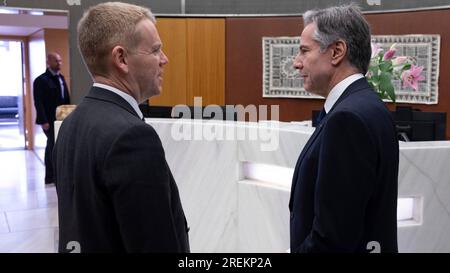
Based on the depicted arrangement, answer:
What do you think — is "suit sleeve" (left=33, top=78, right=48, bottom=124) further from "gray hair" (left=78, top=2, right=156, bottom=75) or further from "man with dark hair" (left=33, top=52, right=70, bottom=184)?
"gray hair" (left=78, top=2, right=156, bottom=75)

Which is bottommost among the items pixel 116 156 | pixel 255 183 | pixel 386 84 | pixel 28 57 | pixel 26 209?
pixel 26 209

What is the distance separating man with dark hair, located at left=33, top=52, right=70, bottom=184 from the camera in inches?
283

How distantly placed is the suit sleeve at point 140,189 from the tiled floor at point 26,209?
3.39m

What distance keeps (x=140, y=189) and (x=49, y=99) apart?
6.58 meters

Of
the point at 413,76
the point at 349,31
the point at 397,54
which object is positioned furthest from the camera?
the point at 397,54

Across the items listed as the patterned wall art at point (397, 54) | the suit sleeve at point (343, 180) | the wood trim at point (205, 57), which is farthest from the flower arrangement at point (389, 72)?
the wood trim at point (205, 57)

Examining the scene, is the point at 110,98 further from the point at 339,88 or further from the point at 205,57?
the point at 205,57

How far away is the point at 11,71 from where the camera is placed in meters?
11.7

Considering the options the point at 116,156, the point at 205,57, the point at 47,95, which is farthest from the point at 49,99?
the point at 116,156

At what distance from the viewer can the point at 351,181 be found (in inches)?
54.7

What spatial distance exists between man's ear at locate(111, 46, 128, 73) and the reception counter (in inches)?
72.8

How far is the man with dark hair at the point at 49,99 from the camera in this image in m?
7.20

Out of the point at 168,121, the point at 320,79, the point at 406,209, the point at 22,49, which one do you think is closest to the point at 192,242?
the point at 168,121

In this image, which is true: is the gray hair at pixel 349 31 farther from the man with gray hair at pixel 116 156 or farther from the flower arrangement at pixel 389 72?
the flower arrangement at pixel 389 72
